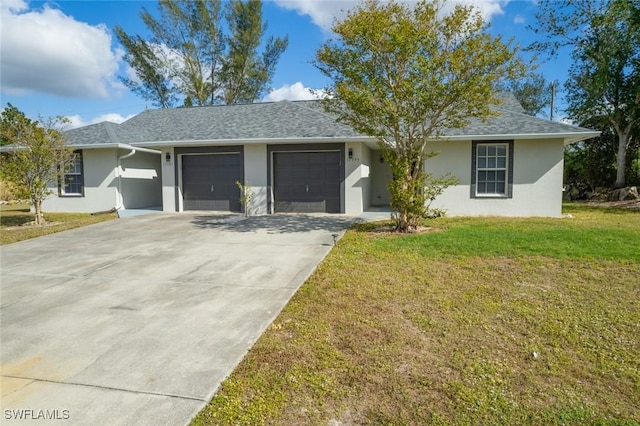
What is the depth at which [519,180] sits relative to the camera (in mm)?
11727

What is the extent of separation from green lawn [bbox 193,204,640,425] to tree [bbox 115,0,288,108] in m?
24.4

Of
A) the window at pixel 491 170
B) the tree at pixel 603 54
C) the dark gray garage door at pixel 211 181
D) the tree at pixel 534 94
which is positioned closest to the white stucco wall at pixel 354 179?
the window at pixel 491 170

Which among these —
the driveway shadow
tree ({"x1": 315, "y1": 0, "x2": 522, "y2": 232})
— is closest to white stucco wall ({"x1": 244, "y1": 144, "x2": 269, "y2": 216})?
the driveway shadow

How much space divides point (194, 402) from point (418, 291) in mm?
3224

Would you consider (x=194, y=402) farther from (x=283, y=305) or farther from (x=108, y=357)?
(x=283, y=305)

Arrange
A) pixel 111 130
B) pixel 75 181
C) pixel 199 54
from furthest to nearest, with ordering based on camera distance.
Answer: pixel 199 54
pixel 111 130
pixel 75 181

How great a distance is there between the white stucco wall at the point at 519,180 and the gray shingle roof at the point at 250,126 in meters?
0.63

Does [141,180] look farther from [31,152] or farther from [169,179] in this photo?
[31,152]

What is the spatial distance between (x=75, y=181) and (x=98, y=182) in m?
1.13

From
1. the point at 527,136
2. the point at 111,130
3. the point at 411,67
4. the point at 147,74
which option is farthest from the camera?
the point at 147,74

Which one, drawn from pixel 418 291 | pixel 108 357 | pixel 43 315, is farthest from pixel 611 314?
pixel 43 315

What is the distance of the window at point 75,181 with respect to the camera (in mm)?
14586

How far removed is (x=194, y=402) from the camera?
2.72m

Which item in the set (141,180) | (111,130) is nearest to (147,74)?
(111,130)
